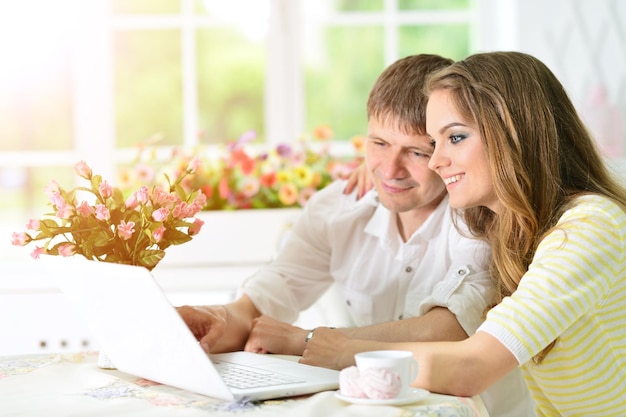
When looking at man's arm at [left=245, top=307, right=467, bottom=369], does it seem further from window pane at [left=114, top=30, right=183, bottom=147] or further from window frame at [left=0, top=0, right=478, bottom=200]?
window pane at [left=114, top=30, right=183, bottom=147]

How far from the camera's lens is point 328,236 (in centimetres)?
225

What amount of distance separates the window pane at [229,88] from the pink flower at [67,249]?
3787 mm

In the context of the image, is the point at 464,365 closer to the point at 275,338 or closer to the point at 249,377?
the point at 249,377

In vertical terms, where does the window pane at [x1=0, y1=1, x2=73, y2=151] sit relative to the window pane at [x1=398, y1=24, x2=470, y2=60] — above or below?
below

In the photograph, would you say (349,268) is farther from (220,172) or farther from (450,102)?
(220,172)

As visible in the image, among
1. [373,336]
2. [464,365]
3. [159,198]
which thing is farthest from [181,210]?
[464,365]

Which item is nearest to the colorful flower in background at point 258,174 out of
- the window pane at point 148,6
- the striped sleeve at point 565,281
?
the striped sleeve at point 565,281

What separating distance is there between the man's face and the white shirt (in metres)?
0.08

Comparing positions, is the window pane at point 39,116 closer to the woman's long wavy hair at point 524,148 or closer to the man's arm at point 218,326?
the man's arm at point 218,326

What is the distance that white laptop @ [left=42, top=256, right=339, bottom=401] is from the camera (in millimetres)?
1293

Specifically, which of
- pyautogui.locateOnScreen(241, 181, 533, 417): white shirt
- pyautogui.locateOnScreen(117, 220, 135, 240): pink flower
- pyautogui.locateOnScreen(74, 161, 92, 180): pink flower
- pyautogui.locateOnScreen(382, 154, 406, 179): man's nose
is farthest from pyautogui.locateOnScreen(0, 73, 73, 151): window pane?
pyautogui.locateOnScreen(117, 220, 135, 240): pink flower

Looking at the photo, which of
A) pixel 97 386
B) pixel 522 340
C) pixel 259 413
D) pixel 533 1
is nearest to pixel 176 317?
pixel 259 413

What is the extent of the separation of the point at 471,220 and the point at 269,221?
5.24 feet

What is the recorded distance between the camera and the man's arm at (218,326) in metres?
1.83
